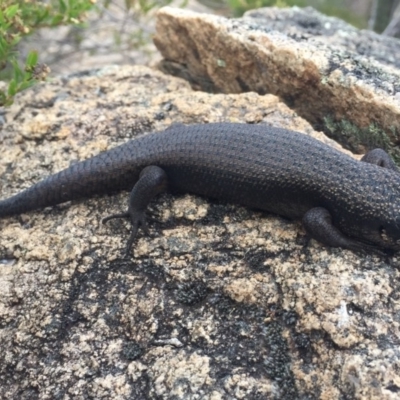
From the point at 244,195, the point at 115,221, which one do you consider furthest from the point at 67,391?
the point at 244,195

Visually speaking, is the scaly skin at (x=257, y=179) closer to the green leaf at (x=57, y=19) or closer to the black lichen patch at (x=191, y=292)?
the black lichen patch at (x=191, y=292)

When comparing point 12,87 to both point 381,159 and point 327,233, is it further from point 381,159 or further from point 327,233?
point 381,159

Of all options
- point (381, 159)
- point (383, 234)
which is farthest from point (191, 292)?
point (381, 159)

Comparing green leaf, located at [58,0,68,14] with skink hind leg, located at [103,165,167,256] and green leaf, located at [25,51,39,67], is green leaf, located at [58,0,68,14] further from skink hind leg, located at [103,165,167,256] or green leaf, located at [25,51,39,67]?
skink hind leg, located at [103,165,167,256]

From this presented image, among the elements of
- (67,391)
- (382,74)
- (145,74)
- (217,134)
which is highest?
(382,74)

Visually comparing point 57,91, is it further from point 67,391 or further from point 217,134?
point 67,391

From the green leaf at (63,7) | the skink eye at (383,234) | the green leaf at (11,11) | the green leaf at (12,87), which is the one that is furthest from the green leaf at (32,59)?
the skink eye at (383,234)
